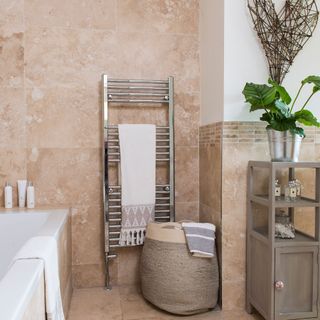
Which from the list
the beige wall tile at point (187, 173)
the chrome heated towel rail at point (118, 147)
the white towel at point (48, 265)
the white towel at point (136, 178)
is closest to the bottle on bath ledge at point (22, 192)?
the chrome heated towel rail at point (118, 147)

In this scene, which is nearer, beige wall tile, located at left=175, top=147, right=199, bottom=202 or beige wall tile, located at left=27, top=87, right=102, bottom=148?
beige wall tile, located at left=27, top=87, right=102, bottom=148

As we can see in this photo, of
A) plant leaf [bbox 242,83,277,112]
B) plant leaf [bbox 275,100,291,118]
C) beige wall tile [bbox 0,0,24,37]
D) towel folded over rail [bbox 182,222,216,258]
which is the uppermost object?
beige wall tile [bbox 0,0,24,37]

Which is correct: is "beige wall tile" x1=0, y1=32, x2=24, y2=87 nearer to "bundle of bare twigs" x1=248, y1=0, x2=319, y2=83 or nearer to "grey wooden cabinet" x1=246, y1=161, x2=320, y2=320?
"bundle of bare twigs" x1=248, y1=0, x2=319, y2=83

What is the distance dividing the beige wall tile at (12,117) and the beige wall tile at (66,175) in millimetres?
128

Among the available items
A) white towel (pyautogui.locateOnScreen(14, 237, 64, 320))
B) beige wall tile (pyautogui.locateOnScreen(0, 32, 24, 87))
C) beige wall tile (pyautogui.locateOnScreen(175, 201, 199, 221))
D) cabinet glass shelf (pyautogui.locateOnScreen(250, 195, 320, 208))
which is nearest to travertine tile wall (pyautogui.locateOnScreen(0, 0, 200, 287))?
beige wall tile (pyautogui.locateOnScreen(0, 32, 24, 87))

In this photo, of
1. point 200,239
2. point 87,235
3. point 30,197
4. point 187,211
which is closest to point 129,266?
point 87,235

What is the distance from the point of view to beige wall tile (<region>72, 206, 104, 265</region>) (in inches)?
90.8

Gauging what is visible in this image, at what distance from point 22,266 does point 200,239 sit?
3.35 ft

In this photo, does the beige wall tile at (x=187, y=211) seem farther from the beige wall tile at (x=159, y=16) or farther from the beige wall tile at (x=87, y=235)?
the beige wall tile at (x=159, y=16)

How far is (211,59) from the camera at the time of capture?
2.16m

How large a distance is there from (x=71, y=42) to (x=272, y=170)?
1502 mm

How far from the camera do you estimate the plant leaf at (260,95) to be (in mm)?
1741

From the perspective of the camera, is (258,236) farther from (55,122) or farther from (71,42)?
(71,42)

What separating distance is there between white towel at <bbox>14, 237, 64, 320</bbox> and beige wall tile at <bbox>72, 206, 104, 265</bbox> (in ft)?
2.97
